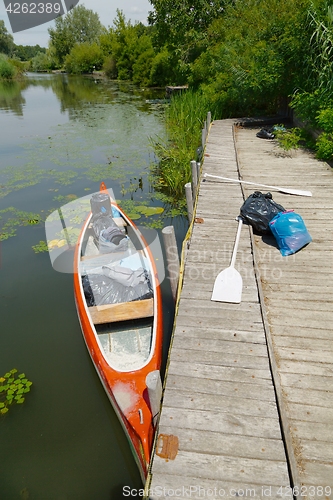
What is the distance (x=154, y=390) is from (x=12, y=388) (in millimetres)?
2556

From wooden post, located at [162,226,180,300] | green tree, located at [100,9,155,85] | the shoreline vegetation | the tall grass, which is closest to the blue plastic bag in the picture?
wooden post, located at [162,226,180,300]

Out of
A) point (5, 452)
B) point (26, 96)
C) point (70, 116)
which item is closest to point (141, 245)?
point (5, 452)

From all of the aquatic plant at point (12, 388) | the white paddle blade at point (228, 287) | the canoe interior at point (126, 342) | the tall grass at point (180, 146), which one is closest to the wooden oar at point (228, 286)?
the white paddle blade at point (228, 287)

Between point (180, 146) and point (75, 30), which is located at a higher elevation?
point (75, 30)

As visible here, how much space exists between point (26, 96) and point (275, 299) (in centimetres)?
3088

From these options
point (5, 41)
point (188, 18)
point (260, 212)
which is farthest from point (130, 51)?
point (260, 212)

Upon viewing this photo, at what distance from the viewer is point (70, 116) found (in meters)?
18.8

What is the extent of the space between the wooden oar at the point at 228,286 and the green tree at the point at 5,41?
64580 mm

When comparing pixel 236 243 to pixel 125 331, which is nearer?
pixel 125 331

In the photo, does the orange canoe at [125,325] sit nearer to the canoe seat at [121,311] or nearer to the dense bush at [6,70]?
the canoe seat at [121,311]

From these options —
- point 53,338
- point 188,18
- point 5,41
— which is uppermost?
point 5,41

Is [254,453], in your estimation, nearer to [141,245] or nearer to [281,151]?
[141,245]

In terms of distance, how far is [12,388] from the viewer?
4043 mm

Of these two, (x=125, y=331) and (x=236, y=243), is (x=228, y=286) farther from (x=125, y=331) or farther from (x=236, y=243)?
(x=125, y=331)
